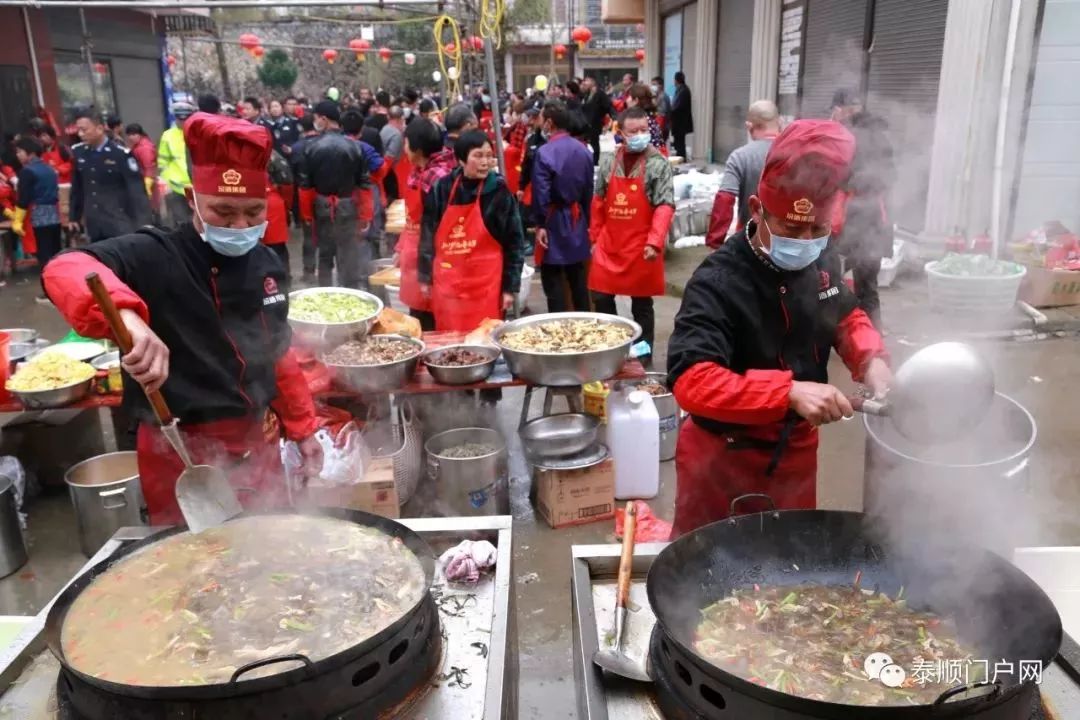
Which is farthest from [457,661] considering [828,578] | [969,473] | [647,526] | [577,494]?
[577,494]

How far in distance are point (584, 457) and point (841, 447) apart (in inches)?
75.6

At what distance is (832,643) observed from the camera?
6.07ft

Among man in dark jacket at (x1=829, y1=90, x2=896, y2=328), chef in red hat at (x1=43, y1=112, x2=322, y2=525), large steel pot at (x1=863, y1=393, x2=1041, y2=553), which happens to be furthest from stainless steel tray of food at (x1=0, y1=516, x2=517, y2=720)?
man in dark jacket at (x1=829, y1=90, x2=896, y2=328)

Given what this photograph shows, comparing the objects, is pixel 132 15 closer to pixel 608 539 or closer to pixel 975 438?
pixel 608 539

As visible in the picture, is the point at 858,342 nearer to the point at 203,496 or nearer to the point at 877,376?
the point at 877,376

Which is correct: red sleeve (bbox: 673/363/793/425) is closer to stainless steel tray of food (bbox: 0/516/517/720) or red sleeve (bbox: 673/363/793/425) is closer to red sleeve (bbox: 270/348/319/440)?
stainless steel tray of food (bbox: 0/516/517/720)

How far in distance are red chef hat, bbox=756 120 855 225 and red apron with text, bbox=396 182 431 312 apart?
12.4ft

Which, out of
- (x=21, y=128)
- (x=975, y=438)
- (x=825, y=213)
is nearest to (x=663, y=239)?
(x=975, y=438)

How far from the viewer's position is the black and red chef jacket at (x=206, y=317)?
7.99ft

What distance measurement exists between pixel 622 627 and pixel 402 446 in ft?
9.53

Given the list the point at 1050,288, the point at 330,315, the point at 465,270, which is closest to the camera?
the point at 330,315

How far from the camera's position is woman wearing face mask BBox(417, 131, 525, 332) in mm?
5203

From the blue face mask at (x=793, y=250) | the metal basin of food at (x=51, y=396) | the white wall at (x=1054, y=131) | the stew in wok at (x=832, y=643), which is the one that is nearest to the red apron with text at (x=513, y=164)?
the white wall at (x=1054, y=131)

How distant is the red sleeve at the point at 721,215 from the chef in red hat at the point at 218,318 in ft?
13.1
